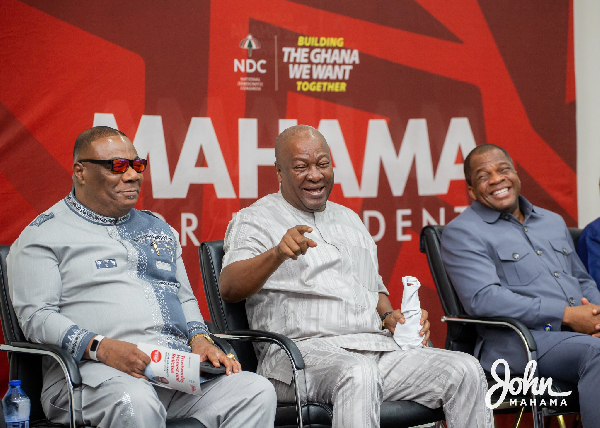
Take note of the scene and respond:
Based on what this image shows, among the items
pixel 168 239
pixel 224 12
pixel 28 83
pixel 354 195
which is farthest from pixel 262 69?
pixel 168 239

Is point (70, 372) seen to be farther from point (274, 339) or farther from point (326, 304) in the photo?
point (326, 304)

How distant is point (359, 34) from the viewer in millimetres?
4352

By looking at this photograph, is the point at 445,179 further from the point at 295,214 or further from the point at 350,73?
the point at 295,214

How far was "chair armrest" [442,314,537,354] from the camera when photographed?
2861mm

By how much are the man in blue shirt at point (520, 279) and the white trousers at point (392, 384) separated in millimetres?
446

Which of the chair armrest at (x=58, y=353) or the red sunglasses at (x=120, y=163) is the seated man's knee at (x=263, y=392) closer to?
the chair armrest at (x=58, y=353)

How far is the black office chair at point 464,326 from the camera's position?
290 cm

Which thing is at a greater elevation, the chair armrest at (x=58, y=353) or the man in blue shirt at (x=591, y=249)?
the man in blue shirt at (x=591, y=249)

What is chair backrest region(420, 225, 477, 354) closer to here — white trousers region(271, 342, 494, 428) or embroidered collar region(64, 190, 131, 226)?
white trousers region(271, 342, 494, 428)

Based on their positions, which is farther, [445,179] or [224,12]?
[445,179]

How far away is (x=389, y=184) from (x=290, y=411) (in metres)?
2.11

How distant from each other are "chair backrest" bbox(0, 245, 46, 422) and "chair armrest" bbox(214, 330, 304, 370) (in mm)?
693

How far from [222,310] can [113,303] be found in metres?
0.57

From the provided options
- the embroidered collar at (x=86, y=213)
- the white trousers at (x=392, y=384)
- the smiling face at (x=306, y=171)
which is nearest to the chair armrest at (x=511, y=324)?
the white trousers at (x=392, y=384)
